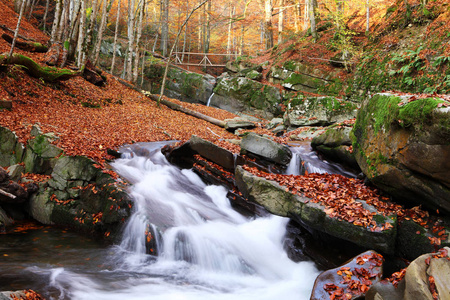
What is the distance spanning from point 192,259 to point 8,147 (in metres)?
6.16

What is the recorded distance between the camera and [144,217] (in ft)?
19.9

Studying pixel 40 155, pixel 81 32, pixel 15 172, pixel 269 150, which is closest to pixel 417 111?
pixel 269 150

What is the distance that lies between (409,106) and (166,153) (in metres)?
6.65

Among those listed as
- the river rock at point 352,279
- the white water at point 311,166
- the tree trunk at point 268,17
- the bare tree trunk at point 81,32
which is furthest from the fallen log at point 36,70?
the tree trunk at point 268,17

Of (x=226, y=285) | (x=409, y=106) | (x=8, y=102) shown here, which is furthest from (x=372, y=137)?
(x=8, y=102)

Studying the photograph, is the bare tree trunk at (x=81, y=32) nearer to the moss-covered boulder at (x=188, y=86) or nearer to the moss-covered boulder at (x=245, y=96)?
the moss-covered boulder at (x=188, y=86)

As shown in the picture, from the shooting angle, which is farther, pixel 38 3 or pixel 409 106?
pixel 38 3

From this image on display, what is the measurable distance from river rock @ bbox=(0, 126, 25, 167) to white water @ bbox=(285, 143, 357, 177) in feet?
25.0

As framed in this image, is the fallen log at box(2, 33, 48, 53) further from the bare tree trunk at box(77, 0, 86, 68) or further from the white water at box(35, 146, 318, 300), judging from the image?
the white water at box(35, 146, 318, 300)

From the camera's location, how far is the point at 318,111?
1438 centimetres

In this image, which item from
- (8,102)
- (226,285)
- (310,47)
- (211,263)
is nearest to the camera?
(226,285)

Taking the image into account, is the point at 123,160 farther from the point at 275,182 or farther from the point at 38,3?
the point at 38,3

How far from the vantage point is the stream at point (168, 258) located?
464cm

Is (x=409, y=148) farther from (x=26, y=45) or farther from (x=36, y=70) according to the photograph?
Answer: (x=26, y=45)
